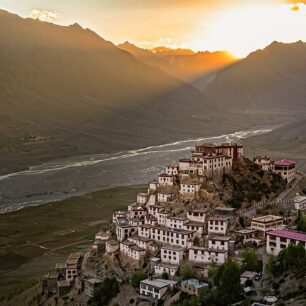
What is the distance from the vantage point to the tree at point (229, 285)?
3875 cm

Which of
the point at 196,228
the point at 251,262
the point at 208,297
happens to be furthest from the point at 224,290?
the point at 196,228

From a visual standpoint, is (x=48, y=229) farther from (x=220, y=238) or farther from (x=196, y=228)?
(x=220, y=238)

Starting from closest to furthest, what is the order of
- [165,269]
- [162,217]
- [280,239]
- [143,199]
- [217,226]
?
[280,239] < [165,269] < [217,226] < [162,217] < [143,199]

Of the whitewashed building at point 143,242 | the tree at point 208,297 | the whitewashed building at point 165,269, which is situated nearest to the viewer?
the tree at point 208,297

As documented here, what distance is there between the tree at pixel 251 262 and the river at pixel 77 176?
199 feet

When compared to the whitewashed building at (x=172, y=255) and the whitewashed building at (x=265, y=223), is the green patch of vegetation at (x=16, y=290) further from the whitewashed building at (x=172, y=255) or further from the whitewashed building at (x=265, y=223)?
the whitewashed building at (x=265, y=223)

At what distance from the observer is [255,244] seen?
1921 inches

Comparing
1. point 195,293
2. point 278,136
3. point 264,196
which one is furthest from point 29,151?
point 195,293

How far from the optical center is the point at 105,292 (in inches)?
1847

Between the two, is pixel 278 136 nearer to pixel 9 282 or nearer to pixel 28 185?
pixel 28 185

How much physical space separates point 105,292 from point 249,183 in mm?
21150

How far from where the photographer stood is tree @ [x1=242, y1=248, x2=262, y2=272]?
4328 centimetres

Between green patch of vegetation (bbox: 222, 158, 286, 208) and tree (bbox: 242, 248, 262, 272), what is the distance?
1125 cm

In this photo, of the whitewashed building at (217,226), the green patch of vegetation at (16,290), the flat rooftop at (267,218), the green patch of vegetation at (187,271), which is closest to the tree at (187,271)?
the green patch of vegetation at (187,271)
